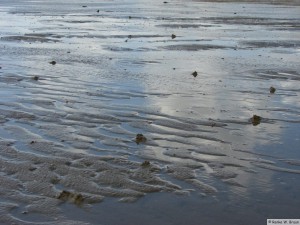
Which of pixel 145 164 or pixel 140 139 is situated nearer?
pixel 145 164

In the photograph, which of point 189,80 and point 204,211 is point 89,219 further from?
point 189,80

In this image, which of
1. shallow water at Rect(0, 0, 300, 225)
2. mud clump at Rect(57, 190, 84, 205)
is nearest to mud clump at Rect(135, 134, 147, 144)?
shallow water at Rect(0, 0, 300, 225)

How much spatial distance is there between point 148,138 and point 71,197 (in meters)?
2.53

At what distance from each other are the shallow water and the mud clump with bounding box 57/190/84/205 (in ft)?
0.04

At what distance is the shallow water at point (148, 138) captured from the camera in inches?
238

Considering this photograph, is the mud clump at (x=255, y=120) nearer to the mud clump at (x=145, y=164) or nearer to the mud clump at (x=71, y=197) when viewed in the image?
the mud clump at (x=145, y=164)

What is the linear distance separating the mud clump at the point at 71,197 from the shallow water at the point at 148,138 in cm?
1

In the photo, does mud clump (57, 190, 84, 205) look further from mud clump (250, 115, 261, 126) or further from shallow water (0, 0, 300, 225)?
mud clump (250, 115, 261, 126)

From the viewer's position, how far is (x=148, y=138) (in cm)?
842

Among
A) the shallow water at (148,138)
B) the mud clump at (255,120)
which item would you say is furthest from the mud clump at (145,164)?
the mud clump at (255,120)

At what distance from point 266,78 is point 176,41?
869cm

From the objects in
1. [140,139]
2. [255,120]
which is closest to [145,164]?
[140,139]

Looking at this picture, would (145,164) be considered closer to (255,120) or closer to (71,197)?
(71,197)

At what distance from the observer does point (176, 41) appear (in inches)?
859
